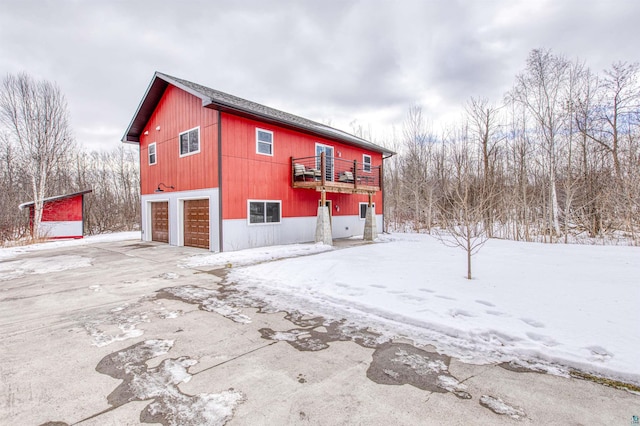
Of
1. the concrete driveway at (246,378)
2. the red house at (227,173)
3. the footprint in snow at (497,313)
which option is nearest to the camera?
the concrete driveway at (246,378)

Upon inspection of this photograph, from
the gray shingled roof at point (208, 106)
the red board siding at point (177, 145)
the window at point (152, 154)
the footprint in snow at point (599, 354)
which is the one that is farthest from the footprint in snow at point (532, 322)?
the window at point (152, 154)

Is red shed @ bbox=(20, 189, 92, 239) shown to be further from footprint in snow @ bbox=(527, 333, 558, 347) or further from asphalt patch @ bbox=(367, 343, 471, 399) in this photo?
footprint in snow @ bbox=(527, 333, 558, 347)

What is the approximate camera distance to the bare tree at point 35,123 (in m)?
14.4

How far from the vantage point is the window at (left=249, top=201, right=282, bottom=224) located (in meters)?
11.4

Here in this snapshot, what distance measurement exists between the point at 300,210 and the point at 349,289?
809cm

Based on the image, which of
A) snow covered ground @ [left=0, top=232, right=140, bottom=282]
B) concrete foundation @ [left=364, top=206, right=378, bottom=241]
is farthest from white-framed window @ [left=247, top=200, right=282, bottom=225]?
snow covered ground @ [left=0, top=232, right=140, bottom=282]

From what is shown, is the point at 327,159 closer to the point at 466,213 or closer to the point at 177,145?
the point at 177,145

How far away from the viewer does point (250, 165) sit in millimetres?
11367

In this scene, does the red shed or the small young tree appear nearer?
the small young tree

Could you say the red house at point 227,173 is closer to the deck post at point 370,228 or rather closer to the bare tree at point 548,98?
the deck post at point 370,228

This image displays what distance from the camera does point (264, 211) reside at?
11.8m

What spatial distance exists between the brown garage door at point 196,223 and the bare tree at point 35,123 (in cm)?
862

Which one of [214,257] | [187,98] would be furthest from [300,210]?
[187,98]

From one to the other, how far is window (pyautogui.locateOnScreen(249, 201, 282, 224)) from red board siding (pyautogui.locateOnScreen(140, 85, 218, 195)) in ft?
5.84
